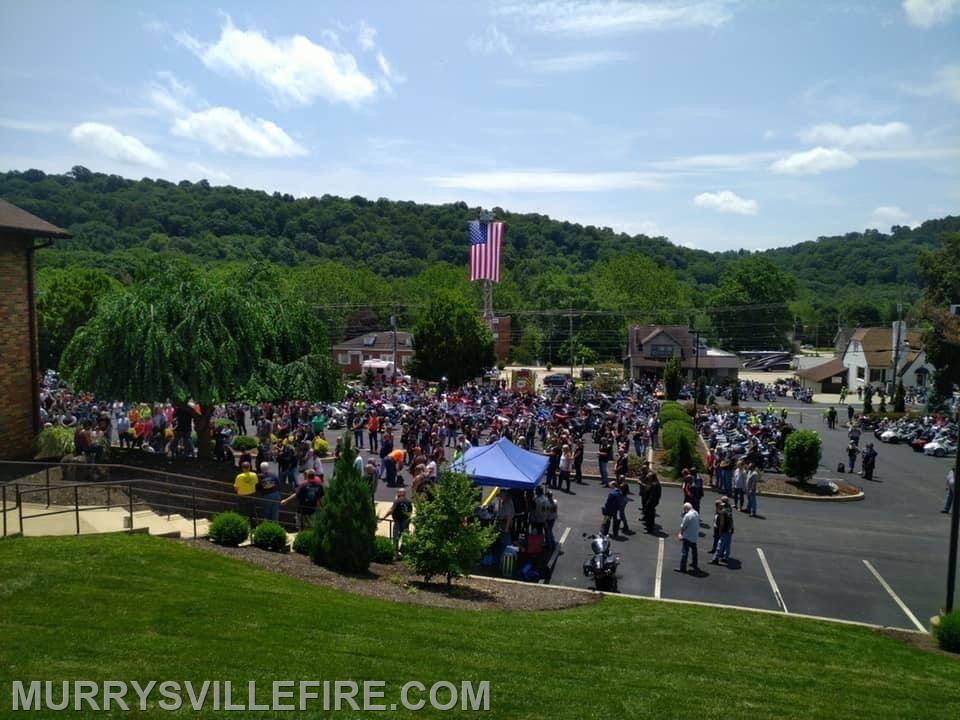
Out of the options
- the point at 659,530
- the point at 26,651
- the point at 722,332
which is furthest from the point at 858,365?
the point at 26,651

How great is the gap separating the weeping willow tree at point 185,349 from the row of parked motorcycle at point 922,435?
27.9 meters

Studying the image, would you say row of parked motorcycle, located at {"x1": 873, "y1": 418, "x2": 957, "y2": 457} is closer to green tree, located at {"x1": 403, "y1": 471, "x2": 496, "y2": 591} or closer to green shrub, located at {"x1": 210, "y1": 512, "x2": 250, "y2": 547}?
green tree, located at {"x1": 403, "y1": 471, "x2": 496, "y2": 591}

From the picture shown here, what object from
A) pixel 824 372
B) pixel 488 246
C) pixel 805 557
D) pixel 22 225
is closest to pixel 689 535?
pixel 805 557

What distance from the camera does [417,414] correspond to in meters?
31.3

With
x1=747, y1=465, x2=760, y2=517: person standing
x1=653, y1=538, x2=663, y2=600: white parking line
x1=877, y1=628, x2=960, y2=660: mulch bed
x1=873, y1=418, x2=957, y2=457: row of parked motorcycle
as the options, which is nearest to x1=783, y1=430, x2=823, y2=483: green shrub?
x1=747, y1=465, x2=760, y2=517: person standing

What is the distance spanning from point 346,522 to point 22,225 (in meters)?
11.9

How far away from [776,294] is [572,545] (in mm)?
99715

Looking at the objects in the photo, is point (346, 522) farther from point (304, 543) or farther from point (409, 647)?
point (409, 647)

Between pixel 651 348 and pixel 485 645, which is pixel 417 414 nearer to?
pixel 485 645

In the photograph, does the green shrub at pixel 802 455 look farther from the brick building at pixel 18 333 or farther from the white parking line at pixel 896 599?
the brick building at pixel 18 333

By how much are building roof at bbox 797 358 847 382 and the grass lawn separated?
6502cm

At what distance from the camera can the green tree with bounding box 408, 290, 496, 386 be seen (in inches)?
2127

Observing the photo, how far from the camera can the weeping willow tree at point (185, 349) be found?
17.9 metres

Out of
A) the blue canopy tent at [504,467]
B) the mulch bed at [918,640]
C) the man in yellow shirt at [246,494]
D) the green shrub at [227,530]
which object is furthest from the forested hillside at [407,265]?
the mulch bed at [918,640]
